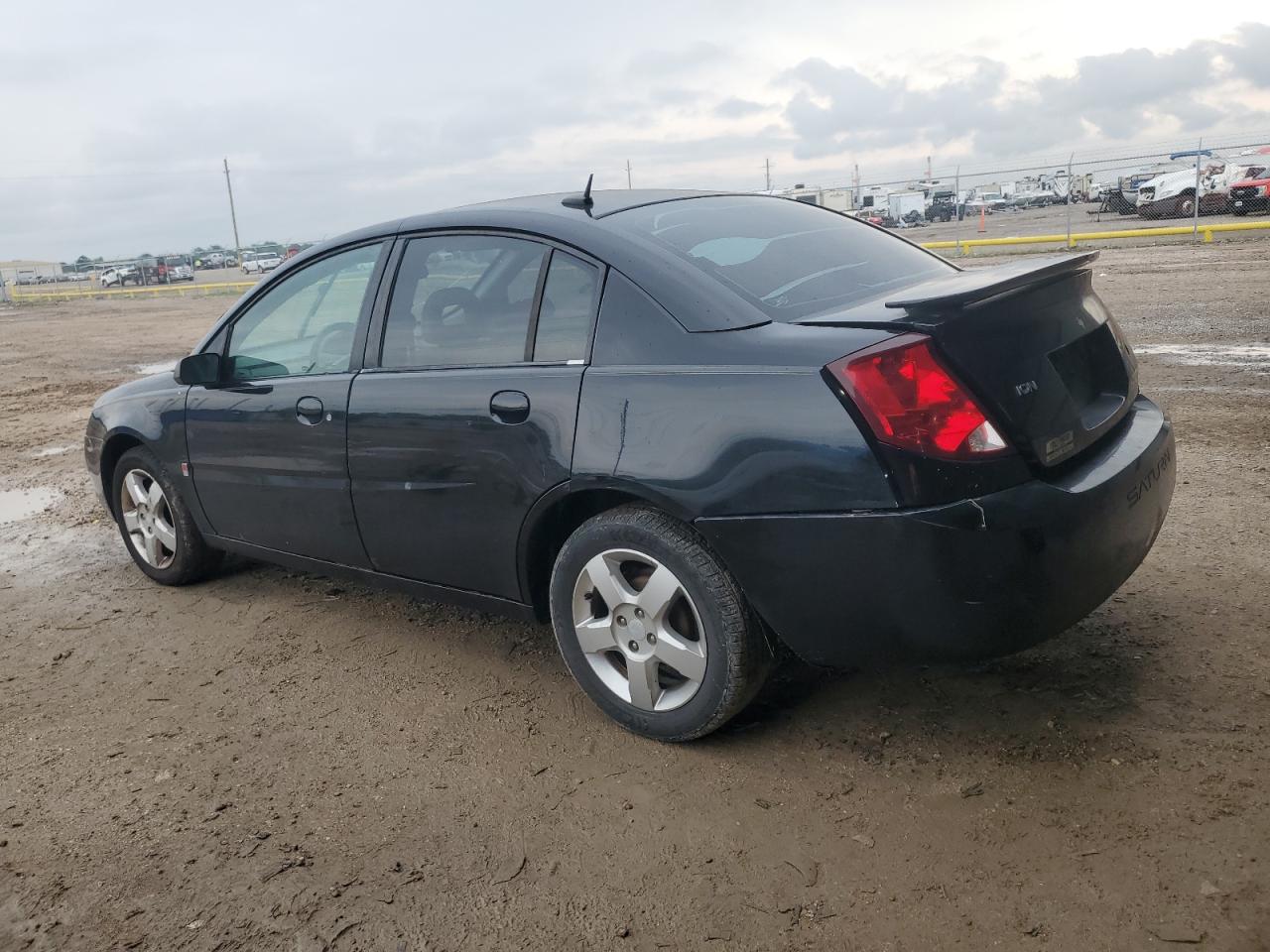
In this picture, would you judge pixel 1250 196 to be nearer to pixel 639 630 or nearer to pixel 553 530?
pixel 553 530

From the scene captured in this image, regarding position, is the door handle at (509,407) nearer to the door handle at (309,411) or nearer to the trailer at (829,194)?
the door handle at (309,411)

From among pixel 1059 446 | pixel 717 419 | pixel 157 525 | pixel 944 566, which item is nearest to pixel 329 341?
pixel 157 525

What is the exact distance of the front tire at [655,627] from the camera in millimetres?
2861

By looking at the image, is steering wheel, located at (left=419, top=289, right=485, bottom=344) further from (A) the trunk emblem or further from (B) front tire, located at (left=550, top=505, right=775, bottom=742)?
(A) the trunk emblem

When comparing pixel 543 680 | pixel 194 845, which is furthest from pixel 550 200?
pixel 194 845

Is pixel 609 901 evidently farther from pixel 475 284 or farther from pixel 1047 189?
pixel 1047 189

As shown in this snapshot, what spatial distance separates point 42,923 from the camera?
2.54 m

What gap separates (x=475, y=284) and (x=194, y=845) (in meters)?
1.88

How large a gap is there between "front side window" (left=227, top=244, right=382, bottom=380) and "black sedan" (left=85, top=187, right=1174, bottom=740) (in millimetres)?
15

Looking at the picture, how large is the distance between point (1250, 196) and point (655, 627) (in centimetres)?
2702

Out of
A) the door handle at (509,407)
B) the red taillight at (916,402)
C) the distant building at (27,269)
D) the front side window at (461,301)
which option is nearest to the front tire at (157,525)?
the front side window at (461,301)

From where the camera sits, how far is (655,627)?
3.00 meters

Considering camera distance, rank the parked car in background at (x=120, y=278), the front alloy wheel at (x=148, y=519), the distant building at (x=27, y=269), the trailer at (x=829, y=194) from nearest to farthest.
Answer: the front alloy wheel at (x=148, y=519) < the trailer at (x=829, y=194) < the parked car in background at (x=120, y=278) < the distant building at (x=27, y=269)

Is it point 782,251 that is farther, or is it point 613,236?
point 782,251
